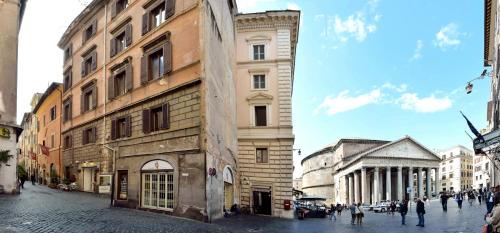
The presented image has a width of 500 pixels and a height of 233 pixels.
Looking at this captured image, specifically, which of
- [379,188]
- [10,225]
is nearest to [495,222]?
[10,225]

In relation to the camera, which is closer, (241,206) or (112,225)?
(112,225)

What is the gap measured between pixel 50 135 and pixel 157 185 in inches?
786

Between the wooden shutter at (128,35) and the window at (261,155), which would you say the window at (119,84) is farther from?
the window at (261,155)

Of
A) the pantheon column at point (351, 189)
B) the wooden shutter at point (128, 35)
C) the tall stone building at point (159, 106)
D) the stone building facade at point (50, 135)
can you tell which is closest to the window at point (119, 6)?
the tall stone building at point (159, 106)

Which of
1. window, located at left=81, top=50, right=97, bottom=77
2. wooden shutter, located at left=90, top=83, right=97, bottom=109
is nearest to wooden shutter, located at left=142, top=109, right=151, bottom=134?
wooden shutter, located at left=90, top=83, right=97, bottom=109

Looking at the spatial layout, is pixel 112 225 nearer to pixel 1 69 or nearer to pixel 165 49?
pixel 165 49

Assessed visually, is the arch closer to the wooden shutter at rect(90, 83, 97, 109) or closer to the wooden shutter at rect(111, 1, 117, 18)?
the wooden shutter at rect(90, 83, 97, 109)

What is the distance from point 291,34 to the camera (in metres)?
33.4

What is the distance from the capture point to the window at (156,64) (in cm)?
1998

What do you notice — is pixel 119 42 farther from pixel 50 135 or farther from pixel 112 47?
pixel 50 135

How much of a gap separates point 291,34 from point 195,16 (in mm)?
16643

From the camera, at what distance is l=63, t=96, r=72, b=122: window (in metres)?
29.9

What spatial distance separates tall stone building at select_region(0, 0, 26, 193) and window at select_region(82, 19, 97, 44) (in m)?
4.76

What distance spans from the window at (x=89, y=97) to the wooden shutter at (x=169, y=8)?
30.5ft
